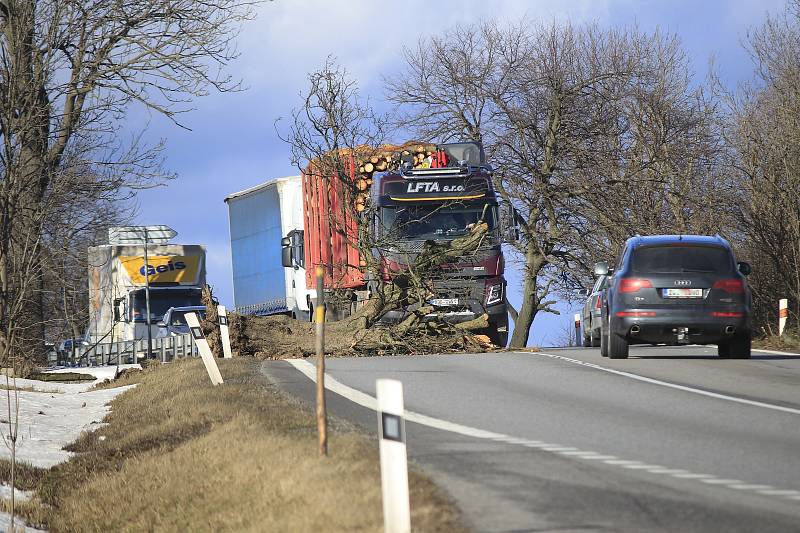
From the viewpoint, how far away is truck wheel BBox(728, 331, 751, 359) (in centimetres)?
2012

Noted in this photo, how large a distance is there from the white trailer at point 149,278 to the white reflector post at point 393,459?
111ft

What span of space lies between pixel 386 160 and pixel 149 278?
46.7 feet

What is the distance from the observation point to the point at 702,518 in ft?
23.6

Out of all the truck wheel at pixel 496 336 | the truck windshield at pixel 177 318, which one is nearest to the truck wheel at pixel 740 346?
the truck wheel at pixel 496 336

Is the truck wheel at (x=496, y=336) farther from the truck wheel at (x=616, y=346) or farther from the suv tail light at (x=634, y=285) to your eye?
the suv tail light at (x=634, y=285)

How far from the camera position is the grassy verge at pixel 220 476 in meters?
7.73

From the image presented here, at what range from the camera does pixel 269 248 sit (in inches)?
1395

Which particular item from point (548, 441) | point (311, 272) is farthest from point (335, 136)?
point (548, 441)

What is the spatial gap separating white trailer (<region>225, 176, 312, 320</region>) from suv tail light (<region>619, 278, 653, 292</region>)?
13044 mm

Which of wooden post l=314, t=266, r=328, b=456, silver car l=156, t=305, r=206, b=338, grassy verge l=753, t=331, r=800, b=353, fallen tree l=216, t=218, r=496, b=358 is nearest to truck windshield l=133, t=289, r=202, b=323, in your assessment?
silver car l=156, t=305, r=206, b=338

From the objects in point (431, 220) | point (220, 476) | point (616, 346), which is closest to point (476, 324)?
point (431, 220)

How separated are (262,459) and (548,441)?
237 cm

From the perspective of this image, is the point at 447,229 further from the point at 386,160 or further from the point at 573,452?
the point at 573,452

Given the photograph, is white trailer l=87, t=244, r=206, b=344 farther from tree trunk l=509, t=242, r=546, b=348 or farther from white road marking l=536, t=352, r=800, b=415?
white road marking l=536, t=352, r=800, b=415
